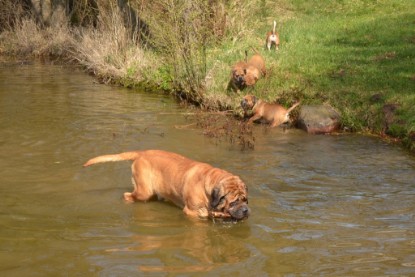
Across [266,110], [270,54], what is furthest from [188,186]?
[270,54]

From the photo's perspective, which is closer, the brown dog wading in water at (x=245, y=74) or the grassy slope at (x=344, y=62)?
the grassy slope at (x=344, y=62)

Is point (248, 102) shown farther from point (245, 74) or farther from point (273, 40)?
point (273, 40)

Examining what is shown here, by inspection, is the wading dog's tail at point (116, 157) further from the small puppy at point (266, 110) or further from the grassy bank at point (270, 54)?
the small puppy at point (266, 110)

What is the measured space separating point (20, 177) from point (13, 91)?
8526 millimetres

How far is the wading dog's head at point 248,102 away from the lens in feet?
45.6

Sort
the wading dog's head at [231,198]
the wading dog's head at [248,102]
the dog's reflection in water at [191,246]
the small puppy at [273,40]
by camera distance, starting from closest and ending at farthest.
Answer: the dog's reflection in water at [191,246]
the wading dog's head at [231,198]
the wading dog's head at [248,102]
the small puppy at [273,40]

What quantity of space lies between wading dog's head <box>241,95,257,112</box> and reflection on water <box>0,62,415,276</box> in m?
0.69

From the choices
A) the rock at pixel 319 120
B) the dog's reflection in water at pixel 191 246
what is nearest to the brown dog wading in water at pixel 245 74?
the rock at pixel 319 120

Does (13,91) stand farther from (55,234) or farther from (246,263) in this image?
(246,263)

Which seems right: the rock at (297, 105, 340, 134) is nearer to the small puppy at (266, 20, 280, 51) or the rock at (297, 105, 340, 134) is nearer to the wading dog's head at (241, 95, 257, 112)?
the wading dog's head at (241, 95, 257, 112)

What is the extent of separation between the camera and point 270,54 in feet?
60.4

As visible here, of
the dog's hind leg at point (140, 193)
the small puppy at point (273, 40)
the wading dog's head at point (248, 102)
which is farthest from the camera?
the small puppy at point (273, 40)

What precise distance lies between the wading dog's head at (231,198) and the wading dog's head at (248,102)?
676 centimetres

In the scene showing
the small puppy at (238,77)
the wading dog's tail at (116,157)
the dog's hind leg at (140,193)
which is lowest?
the dog's hind leg at (140,193)
